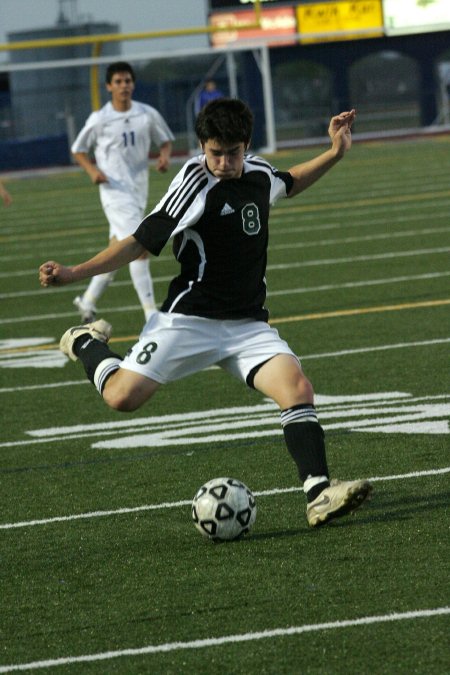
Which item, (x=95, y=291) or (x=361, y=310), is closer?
(x=361, y=310)

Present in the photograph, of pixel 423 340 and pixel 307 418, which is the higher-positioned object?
pixel 307 418

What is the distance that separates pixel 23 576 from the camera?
5.27 metres

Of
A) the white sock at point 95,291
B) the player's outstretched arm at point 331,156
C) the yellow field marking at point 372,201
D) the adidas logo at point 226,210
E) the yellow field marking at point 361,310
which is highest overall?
the player's outstretched arm at point 331,156

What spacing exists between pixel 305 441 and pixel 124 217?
6645 millimetres

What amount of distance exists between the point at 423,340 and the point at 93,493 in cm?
419

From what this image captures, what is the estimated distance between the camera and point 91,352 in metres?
6.57

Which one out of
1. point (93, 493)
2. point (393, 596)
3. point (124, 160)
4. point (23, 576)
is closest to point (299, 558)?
point (393, 596)

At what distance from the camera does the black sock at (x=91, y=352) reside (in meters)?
6.43

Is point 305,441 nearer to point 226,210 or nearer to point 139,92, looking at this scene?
point 226,210

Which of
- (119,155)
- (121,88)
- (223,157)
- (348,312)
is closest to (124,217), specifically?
(119,155)

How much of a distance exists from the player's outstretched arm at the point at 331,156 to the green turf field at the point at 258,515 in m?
1.35

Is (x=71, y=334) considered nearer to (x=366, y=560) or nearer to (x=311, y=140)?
(x=366, y=560)

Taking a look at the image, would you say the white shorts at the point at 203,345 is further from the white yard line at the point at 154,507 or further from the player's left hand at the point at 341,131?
the player's left hand at the point at 341,131

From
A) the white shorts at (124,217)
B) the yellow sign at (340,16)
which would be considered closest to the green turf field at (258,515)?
the white shorts at (124,217)
